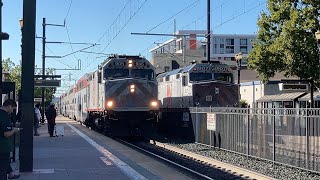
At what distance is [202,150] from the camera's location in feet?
67.7

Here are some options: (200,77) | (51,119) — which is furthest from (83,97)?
(200,77)

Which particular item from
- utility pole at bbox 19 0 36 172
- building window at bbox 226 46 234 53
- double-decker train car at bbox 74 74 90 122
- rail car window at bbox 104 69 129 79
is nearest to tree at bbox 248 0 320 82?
rail car window at bbox 104 69 129 79

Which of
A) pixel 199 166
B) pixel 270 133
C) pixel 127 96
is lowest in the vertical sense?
pixel 199 166

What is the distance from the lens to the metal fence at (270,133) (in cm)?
1309

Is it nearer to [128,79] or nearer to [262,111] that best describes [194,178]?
[262,111]

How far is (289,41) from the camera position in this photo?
923 inches

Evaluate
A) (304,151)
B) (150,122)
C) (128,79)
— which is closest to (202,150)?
(150,122)

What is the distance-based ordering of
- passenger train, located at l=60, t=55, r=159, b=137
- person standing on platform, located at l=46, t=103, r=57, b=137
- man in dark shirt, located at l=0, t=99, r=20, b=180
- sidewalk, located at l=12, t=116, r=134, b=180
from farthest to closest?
person standing on platform, located at l=46, t=103, r=57, b=137
passenger train, located at l=60, t=55, r=159, b=137
sidewalk, located at l=12, t=116, r=134, b=180
man in dark shirt, located at l=0, t=99, r=20, b=180

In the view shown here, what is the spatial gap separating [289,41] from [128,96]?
8320 millimetres

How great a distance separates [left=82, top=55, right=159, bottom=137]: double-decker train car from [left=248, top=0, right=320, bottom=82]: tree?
6133 mm

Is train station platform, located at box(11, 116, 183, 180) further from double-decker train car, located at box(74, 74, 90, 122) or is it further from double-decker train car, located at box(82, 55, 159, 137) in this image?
double-decker train car, located at box(74, 74, 90, 122)

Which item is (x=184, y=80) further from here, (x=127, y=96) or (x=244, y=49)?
(x=244, y=49)

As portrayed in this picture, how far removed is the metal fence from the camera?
42.9 feet

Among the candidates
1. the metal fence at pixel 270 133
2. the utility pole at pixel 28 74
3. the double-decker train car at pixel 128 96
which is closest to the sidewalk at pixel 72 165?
the utility pole at pixel 28 74
